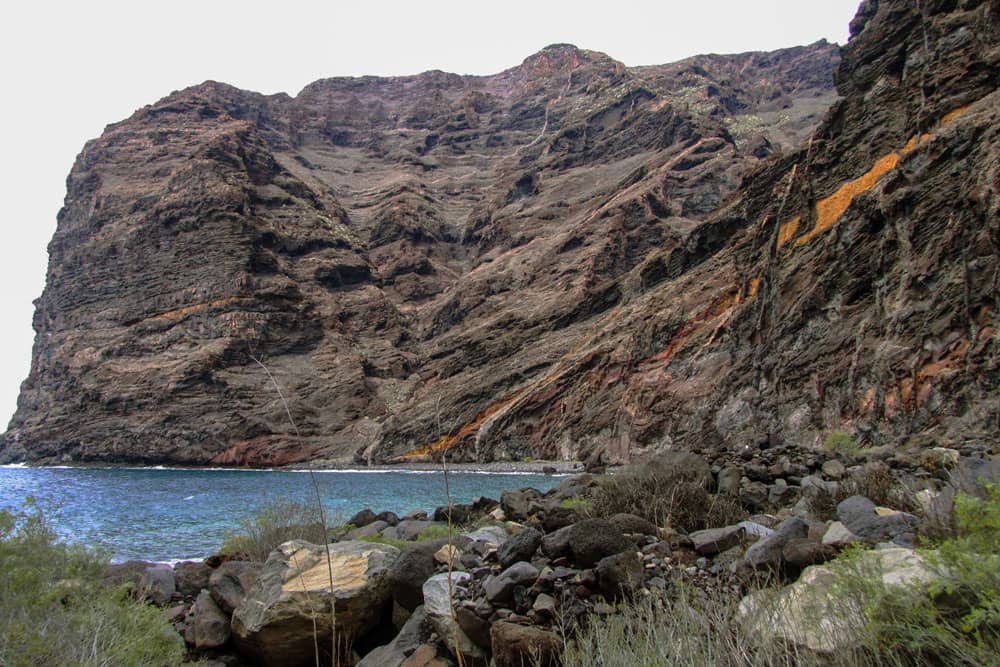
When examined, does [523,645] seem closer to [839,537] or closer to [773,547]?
[773,547]

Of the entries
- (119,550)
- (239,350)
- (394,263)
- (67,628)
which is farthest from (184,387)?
(67,628)

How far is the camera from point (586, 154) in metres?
95.6

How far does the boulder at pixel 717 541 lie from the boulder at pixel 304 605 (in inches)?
107

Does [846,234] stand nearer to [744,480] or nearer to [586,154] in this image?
[744,480]

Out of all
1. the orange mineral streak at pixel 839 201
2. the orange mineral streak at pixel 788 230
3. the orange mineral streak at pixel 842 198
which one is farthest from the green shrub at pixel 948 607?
the orange mineral streak at pixel 788 230

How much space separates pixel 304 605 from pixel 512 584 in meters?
1.98

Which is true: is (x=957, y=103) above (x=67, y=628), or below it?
above

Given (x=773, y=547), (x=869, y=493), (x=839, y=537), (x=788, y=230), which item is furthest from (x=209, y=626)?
(x=788, y=230)

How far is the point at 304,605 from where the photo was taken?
4.62 meters

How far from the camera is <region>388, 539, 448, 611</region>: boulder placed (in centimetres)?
482

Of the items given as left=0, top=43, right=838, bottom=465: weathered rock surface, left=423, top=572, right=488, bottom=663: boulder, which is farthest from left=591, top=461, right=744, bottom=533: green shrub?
left=0, top=43, right=838, bottom=465: weathered rock surface

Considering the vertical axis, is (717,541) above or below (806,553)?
below

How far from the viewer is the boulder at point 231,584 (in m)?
5.38

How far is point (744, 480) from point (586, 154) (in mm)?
94506
